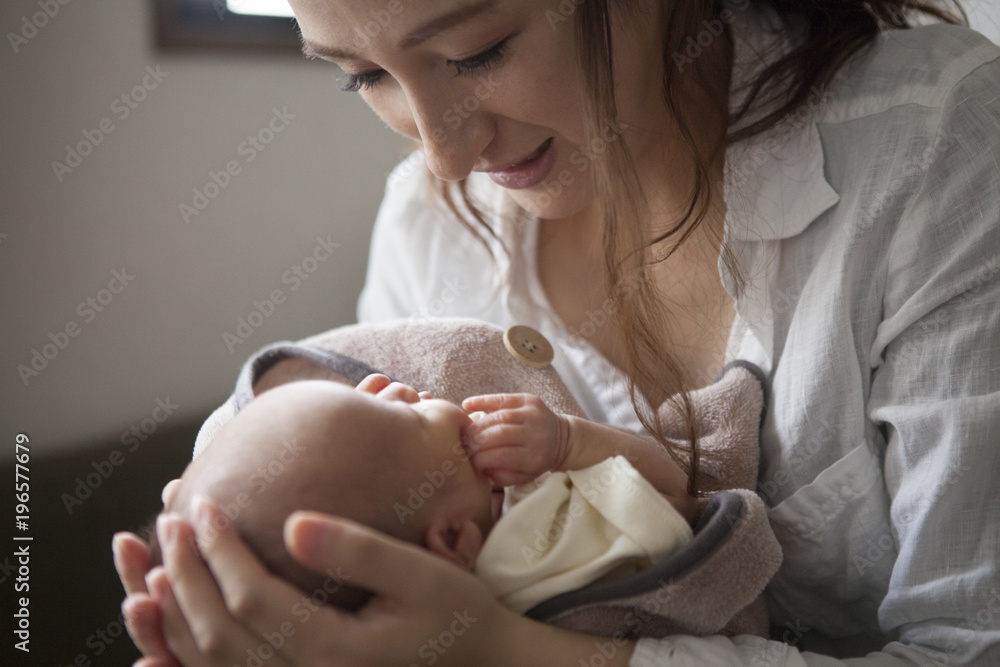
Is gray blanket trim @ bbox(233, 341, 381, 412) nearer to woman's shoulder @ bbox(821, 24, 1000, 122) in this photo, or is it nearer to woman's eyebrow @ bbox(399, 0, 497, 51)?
woman's eyebrow @ bbox(399, 0, 497, 51)

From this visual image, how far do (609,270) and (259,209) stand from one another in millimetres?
1127

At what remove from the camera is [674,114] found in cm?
102

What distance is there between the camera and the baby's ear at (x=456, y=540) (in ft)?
2.60

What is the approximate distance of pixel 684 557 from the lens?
2.69 ft

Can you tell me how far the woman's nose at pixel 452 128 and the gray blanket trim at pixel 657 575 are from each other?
54 cm

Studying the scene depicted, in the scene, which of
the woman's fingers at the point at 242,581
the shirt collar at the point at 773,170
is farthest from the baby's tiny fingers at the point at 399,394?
the shirt collar at the point at 773,170

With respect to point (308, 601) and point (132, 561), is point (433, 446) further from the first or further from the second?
point (132, 561)

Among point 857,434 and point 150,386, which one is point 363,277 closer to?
point 150,386

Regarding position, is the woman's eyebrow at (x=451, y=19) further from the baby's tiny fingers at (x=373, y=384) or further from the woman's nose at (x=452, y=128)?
the baby's tiny fingers at (x=373, y=384)

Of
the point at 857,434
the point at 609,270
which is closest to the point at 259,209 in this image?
the point at 609,270

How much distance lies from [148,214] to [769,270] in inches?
49.6

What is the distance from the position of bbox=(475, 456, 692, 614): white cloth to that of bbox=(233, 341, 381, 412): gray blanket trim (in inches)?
13.4

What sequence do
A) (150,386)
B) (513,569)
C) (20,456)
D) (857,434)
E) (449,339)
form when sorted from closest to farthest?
(513,569)
(857,434)
(449,339)
(20,456)
(150,386)

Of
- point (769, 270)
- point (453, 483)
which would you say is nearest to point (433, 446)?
point (453, 483)
